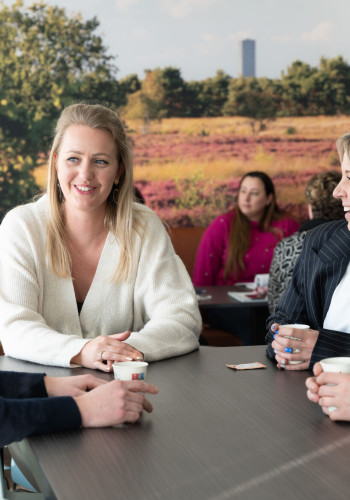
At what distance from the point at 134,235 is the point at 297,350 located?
787 millimetres

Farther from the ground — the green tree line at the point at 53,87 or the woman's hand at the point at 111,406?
the green tree line at the point at 53,87

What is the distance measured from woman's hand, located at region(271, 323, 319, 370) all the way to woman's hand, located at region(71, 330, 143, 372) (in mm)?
388

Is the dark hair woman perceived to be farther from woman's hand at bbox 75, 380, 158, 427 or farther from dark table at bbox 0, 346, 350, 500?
woman's hand at bbox 75, 380, 158, 427

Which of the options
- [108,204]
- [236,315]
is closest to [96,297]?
[108,204]

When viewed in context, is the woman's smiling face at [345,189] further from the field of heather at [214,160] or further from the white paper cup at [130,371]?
the field of heather at [214,160]

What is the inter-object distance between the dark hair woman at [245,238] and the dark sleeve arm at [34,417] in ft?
11.9

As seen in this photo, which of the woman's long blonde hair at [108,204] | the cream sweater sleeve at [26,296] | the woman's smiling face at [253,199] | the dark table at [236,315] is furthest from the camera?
the woman's smiling face at [253,199]

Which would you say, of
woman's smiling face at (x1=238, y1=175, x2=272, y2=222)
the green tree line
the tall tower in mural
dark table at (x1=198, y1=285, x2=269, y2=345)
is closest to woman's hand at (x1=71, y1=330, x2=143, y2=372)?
dark table at (x1=198, y1=285, x2=269, y2=345)

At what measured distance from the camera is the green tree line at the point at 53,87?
5.79 metres

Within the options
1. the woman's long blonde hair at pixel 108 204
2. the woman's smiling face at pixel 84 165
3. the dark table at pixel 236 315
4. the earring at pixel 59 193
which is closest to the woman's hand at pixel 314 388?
the woman's long blonde hair at pixel 108 204

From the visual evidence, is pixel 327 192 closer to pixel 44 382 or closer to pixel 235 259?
pixel 235 259

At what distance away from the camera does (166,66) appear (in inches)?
243

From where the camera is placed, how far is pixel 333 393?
1.52 metres

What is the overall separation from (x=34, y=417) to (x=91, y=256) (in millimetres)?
1044
